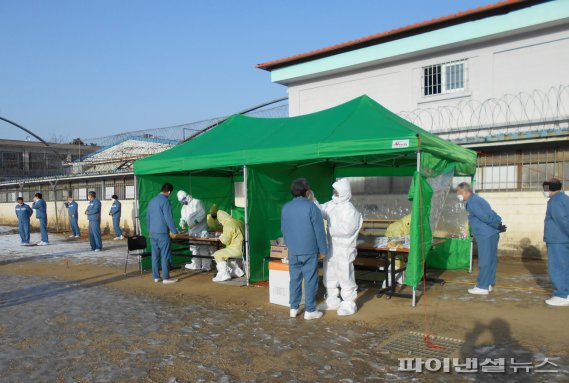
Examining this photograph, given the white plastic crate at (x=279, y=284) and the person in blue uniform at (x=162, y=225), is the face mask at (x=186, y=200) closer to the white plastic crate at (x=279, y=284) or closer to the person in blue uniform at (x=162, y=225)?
the person in blue uniform at (x=162, y=225)

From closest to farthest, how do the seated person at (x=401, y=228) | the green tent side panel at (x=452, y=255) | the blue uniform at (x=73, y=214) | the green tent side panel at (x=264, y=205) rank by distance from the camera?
the green tent side panel at (x=264, y=205)
the seated person at (x=401, y=228)
the green tent side panel at (x=452, y=255)
the blue uniform at (x=73, y=214)

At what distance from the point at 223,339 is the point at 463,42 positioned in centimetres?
914

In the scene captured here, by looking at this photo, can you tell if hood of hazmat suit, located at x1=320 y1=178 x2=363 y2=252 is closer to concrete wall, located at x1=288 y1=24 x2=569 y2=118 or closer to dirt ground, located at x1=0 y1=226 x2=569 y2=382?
dirt ground, located at x1=0 y1=226 x2=569 y2=382

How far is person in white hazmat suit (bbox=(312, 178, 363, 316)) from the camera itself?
5684 millimetres

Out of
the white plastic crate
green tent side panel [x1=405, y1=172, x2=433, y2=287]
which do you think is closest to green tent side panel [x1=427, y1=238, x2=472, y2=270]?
green tent side panel [x1=405, y1=172, x2=433, y2=287]

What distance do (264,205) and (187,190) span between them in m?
2.80

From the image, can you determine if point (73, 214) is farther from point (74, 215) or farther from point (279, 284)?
point (279, 284)

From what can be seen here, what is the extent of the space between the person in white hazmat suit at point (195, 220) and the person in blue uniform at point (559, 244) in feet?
20.0

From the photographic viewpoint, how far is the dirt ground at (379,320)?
392 centimetres

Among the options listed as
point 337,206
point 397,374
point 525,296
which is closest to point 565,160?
point 525,296

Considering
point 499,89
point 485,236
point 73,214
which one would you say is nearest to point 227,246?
point 485,236

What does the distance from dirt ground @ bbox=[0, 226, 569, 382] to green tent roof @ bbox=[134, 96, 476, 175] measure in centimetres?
209

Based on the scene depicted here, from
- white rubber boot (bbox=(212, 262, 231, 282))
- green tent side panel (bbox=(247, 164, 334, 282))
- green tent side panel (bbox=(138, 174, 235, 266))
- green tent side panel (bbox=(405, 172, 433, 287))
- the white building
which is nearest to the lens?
green tent side panel (bbox=(405, 172, 433, 287))

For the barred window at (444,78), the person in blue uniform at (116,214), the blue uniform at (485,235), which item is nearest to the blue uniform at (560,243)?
the blue uniform at (485,235)
